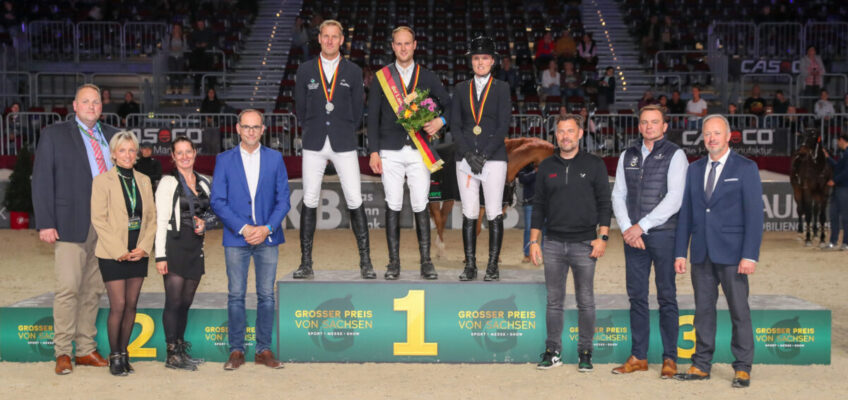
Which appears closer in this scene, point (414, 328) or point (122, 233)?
point (122, 233)

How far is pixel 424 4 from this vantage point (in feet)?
85.5

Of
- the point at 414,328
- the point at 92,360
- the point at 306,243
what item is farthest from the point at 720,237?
the point at 92,360

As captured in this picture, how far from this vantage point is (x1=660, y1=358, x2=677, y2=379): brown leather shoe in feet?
21.6

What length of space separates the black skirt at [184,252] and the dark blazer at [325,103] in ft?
3.91

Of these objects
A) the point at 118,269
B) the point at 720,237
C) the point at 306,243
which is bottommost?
the point at 118,269

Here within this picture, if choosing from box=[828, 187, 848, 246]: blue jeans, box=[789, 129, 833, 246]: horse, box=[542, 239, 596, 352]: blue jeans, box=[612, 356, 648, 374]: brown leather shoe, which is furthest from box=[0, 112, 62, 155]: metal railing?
box=[612, 356, 648, 374]: brown leather shoe

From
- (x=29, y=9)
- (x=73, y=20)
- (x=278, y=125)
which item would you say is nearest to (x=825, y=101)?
(x=278, y=125)

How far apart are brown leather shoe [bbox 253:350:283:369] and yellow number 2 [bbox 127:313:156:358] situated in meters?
0.85

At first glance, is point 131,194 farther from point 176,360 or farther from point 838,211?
point 838,211

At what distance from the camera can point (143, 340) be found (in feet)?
23.3

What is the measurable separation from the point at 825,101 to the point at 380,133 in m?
13.8

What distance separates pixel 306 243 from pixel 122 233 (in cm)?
151

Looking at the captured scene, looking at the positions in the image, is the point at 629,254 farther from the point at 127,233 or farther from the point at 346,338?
the point at 127,233

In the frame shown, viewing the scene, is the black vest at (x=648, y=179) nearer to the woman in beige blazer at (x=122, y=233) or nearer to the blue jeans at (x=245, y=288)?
the blue jeans at (x=245, y=288)
